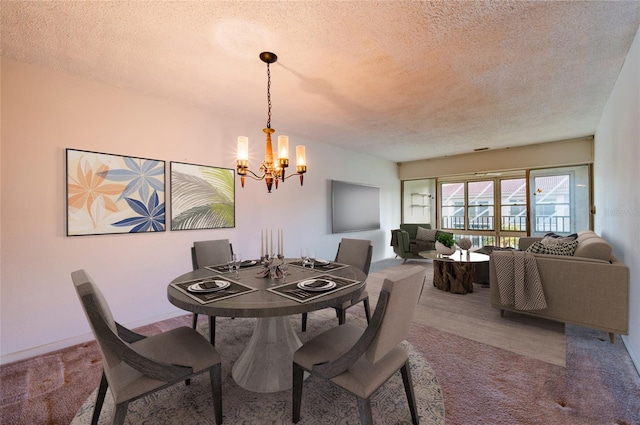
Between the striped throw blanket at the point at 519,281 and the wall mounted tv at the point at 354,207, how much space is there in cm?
280

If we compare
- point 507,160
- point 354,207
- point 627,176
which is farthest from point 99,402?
point 507,160

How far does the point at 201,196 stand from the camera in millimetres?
3311

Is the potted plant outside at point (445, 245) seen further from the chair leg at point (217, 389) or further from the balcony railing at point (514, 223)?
the chair leg at point (217, 389)

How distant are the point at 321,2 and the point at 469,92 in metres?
2.00

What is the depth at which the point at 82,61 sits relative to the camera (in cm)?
227

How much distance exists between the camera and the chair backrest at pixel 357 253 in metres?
2.71

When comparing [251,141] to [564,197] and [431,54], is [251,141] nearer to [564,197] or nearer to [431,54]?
[431,54]

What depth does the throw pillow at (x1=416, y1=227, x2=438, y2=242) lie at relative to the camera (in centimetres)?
605

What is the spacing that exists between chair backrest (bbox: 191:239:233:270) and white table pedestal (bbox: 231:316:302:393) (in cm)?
96

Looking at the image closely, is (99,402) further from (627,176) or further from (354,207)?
(354,207)

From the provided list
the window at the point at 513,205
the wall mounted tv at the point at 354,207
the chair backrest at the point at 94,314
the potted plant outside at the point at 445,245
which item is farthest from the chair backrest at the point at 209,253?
the window at the point at 513,205

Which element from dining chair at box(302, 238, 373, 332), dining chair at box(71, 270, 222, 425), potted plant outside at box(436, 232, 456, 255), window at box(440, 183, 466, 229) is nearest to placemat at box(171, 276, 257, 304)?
dining chair at box(71, 270, 222, 425)

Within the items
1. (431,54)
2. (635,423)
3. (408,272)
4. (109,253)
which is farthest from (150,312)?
(635,423)

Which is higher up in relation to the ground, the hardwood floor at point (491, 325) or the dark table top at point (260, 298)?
the dark table top at point (260, 298)
